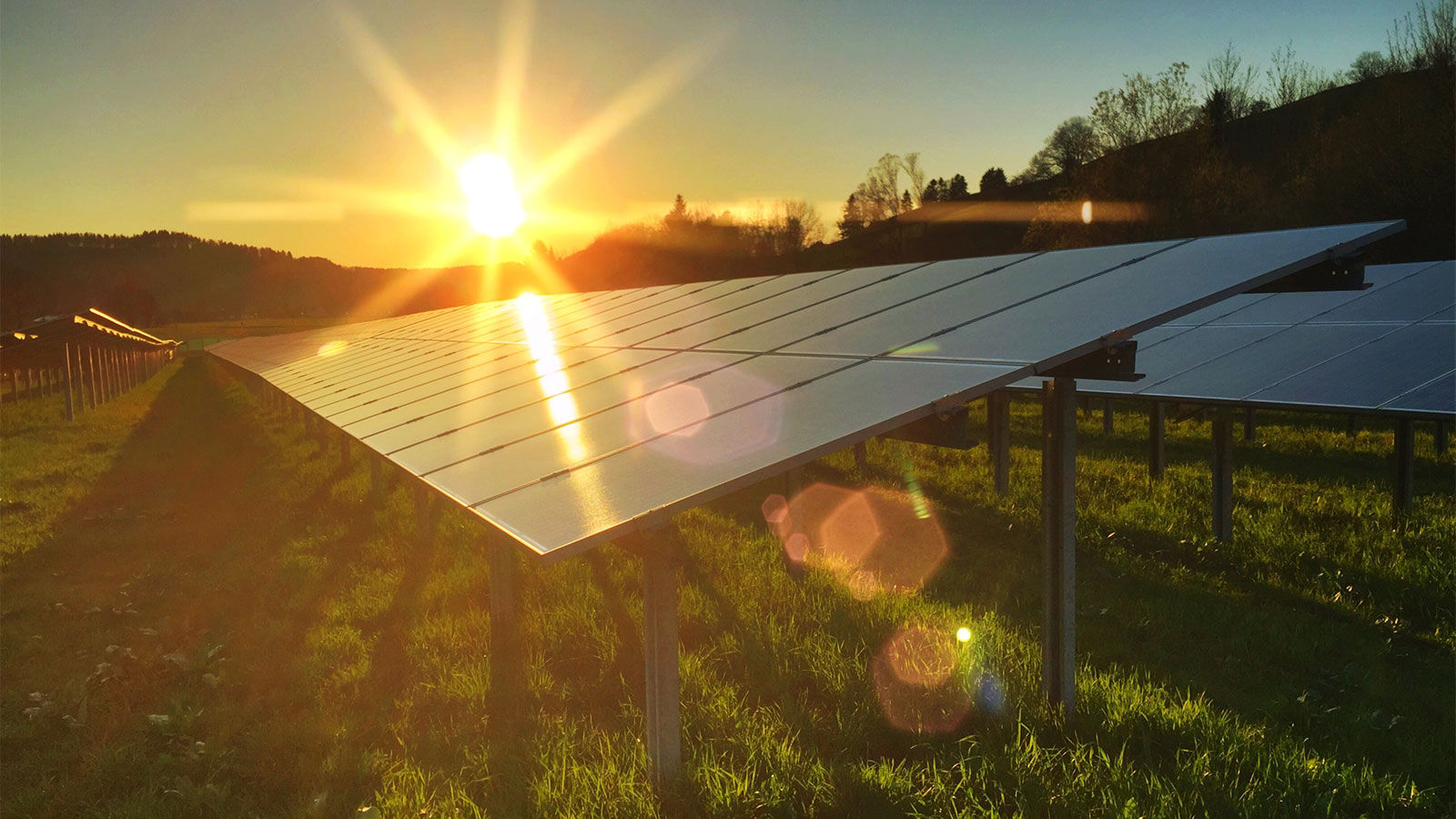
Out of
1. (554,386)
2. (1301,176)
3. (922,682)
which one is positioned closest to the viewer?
(922,682)

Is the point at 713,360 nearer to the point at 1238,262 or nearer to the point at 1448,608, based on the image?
the point at 1238,262

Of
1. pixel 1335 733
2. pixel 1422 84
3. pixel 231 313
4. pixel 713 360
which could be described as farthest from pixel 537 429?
pixel 231 313

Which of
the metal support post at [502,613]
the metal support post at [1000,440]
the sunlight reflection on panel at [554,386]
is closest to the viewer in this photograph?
the sunlight reflection on panel at [554,386]

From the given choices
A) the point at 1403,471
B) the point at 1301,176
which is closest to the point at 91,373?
the point at 1403,471

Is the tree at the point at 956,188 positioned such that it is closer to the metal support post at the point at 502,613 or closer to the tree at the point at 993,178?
the tree at the point at 993,178

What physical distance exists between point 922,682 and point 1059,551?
155 cm

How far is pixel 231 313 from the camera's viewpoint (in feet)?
632

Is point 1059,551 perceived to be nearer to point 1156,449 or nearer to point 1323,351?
point 1323,351

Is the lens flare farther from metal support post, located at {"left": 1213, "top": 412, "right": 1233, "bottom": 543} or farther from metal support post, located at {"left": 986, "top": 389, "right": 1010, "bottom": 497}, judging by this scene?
metal support post, located at {"left": 1213, "top": 412, "right": 1233, "bottom": 543}

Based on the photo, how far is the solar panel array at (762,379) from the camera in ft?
13.9

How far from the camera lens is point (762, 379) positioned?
6.16 metres

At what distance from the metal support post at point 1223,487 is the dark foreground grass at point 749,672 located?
0.24 metres

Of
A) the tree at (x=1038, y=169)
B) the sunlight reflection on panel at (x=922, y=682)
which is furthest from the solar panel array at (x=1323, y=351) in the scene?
the tree at (x=1038, y=169)

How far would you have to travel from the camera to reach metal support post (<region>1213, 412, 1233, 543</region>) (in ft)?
32.1
